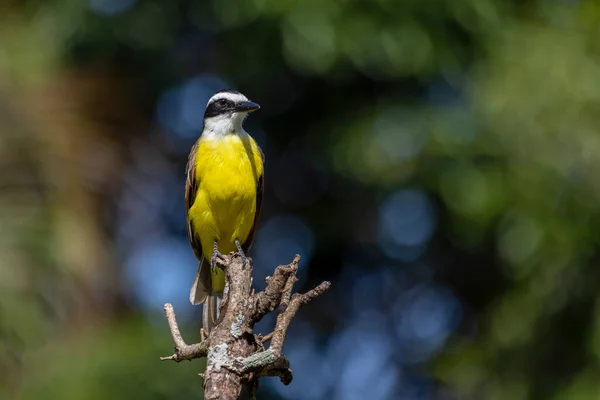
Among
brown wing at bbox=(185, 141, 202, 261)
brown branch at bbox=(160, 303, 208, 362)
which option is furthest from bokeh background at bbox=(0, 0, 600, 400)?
brown branch at bbox=(160, 303, 208, 362)

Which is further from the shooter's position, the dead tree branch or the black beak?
the black beak

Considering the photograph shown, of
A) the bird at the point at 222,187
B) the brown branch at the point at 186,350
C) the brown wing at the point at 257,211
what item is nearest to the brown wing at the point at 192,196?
the bird at the point at 222,187

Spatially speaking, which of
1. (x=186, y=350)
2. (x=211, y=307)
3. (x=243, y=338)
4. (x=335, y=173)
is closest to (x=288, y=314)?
(x=243, y=338)

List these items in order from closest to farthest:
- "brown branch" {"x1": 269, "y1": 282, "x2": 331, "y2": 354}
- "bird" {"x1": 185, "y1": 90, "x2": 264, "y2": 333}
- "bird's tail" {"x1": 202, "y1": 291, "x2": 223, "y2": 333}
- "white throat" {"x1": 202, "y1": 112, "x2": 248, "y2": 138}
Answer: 1. "brown branch" {"x1": 269, "y1": 282, "x2": 331, "y2": 354}
2. "bird's tail" {"x1": 202, "y1": 291, "x2": 223, "y2": 333}
3. "bird" {"x1": 185, "y1": 90, "x2": 264, "y2": 333}
4. "white throat" {"x1": 202, "y1": 112, "x2": 248, "y2": 138}

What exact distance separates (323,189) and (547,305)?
2.75 m

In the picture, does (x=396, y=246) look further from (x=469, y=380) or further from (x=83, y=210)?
(x=83, y=210)

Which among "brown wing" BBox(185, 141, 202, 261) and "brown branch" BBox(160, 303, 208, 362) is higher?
"brown wing" BBox(185, 141, 202, 261)

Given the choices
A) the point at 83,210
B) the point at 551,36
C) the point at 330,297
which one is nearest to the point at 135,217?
the point at 83,210

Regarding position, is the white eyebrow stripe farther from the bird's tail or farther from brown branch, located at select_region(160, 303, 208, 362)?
brown branch, located at select_region(160, 303, 208, 362)

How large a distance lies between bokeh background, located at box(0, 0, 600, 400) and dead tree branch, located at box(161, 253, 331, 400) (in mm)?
4526

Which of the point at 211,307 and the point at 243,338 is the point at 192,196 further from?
the point at 243,338

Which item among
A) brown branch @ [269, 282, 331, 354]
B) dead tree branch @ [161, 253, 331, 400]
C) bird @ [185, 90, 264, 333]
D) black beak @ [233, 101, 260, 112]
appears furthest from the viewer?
black beak @ [233, 101, 260, 112]

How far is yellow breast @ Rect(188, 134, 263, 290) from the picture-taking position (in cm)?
688

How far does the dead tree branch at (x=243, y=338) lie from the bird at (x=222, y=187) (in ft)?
7.81
